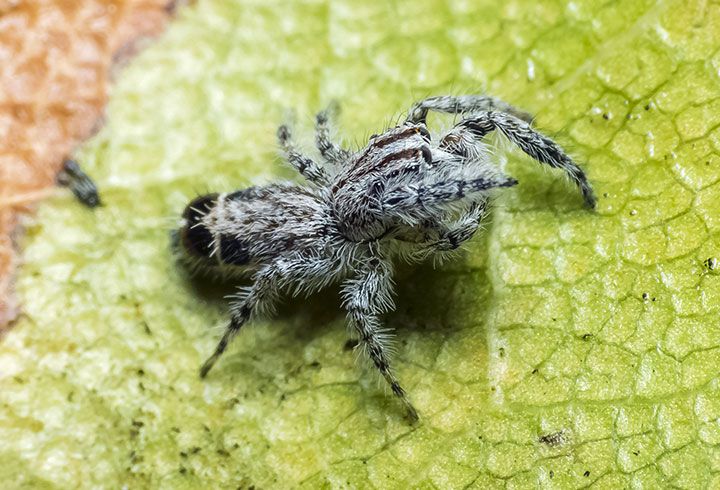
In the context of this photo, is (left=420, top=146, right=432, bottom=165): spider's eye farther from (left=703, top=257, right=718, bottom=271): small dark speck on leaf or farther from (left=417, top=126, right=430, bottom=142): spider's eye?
(left=703, top=257, right=718, bottom=271): small dark speck on leaf

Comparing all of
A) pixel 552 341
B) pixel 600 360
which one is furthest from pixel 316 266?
pixel 600 360

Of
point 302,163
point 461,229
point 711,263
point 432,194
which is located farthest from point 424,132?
point 711,263

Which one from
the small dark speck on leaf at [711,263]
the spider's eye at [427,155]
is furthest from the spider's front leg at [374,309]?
the small dark speck on leaf at [711,263]

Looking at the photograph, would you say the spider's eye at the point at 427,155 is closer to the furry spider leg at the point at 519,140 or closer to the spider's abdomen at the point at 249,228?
the furry spider leg at the point at 519,140

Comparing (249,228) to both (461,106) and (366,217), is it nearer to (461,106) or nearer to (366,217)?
(366,217)

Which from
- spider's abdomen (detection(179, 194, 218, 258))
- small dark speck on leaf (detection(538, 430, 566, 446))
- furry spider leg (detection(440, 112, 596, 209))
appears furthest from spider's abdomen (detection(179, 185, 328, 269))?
small dark speck on leaf (detection(538, 430, 566, 446))
